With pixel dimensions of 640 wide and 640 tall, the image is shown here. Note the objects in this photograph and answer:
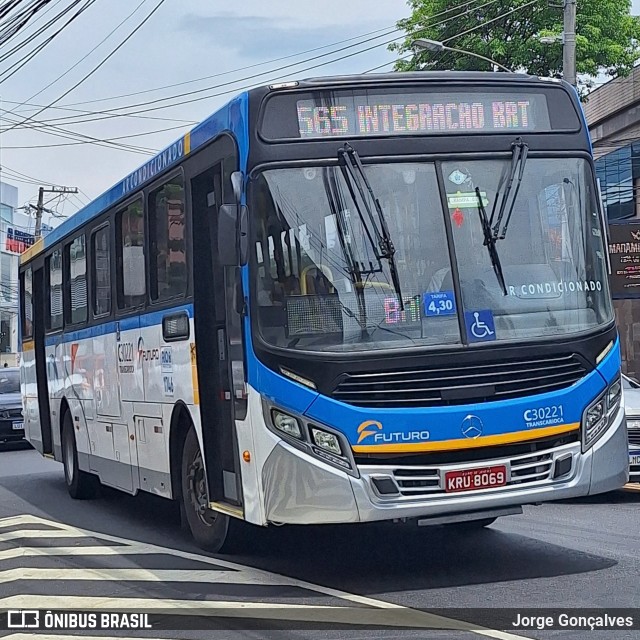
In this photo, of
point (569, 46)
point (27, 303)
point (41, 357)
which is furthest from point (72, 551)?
point (569, 46)

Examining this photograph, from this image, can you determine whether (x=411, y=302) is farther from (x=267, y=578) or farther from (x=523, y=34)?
(x=523, y=34)

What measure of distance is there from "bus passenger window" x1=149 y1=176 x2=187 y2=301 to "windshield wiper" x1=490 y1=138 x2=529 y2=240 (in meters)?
2.64

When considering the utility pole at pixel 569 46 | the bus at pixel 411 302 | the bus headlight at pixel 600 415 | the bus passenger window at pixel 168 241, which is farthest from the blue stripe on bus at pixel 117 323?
the utility pole at pixel 569 46

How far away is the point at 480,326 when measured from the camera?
784cm

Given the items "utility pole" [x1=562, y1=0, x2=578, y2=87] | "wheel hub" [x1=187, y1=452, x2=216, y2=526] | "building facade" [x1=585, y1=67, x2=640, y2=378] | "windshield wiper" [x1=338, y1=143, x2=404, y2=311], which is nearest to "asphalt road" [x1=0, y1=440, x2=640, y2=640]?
"wheel hub" [x1=187, y1=452, x2=216, y2=526]

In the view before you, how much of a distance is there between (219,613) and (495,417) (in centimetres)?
214

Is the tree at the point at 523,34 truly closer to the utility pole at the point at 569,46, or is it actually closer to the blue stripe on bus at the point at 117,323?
the utility pole at the point at 569,46

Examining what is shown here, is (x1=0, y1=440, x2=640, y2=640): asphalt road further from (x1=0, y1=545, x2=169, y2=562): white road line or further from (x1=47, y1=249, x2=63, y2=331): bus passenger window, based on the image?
(x1=47, y1=249, x2=63, y2=331): bus passenger window

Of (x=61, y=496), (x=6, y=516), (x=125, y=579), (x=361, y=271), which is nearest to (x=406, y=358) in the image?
(x=361, y=271)

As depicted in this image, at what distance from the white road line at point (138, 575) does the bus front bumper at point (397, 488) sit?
778 millimetres

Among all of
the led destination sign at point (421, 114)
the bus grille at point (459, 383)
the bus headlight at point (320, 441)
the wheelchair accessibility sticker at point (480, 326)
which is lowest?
the bus headlight at point (320, 441)

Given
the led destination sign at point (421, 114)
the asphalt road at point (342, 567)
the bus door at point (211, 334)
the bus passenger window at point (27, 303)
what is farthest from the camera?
the bus passenger window at point (27, 303)

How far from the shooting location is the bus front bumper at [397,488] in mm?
7500

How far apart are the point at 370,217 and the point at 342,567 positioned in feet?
8.49
